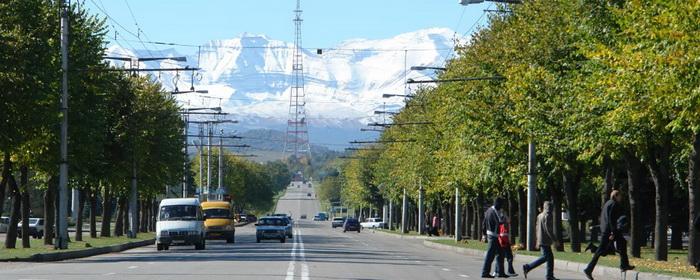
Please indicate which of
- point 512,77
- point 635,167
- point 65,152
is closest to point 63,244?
point 65,152

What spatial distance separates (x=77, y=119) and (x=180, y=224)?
22.5 feet

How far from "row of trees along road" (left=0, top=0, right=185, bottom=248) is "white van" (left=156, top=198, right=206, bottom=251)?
3.78m

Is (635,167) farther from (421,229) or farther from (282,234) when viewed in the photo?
(421,229)

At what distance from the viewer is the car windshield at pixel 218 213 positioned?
71000 millimetres

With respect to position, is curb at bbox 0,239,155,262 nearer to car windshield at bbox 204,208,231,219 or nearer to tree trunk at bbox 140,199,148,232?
car windshield at bbox 204,208,231,219

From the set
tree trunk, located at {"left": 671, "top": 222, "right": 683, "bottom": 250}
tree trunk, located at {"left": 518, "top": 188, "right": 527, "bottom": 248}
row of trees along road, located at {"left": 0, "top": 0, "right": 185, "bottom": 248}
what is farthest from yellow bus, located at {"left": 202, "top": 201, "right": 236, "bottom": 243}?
tree trunk, located at {"left": 671, "top": 222, "right": 683, "bottom": 250}

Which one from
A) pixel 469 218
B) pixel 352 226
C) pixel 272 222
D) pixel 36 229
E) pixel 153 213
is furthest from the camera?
pixel 352 226

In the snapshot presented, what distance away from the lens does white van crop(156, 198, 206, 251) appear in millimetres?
55688

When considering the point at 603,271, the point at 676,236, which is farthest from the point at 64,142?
the point at 676,236

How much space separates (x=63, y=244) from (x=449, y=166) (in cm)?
2461

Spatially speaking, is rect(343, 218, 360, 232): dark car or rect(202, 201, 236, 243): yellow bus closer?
rect(202, 201, 236, 243): yellow bus

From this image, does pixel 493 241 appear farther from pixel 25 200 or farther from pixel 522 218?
→ pixel 522 218

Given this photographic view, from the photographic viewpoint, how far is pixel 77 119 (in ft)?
170

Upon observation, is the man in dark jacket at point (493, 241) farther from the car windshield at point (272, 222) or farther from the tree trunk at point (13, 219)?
the car windshield at point (272, 222)
